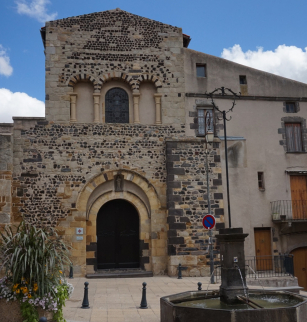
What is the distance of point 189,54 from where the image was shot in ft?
60.5

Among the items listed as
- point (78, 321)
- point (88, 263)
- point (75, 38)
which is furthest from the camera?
point (75, 38)

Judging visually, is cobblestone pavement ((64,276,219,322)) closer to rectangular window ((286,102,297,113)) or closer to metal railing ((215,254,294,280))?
metal railing ((215,254,294,280))

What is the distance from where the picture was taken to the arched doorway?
1681cm

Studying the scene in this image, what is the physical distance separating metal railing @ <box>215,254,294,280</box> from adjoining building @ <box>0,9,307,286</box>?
396 millimetres

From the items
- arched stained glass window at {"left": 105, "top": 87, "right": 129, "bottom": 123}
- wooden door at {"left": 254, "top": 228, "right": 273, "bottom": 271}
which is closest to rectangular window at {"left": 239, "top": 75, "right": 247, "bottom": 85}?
arched stained glass window at {"left": 105, "top": 87, "right": 129, "bottom": 123}

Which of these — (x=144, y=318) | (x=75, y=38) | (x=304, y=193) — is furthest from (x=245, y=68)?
(x=144, y=318)

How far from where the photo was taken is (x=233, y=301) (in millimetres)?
8430

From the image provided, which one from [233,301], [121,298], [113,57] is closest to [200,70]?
[113,57]

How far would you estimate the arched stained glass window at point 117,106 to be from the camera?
17.7m

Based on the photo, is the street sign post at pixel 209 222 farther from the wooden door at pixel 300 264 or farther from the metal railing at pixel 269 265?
the wooden door at pixel 300 264

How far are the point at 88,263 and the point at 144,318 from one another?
7654 millimetres

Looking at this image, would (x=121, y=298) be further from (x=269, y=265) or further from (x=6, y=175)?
(x=269, y=265)

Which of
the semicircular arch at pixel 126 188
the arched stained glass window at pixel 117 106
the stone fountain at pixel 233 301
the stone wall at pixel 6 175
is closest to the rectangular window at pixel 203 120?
the arched stained glass window at pixel 117 106

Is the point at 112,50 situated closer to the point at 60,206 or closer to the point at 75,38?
the point at 75,38
